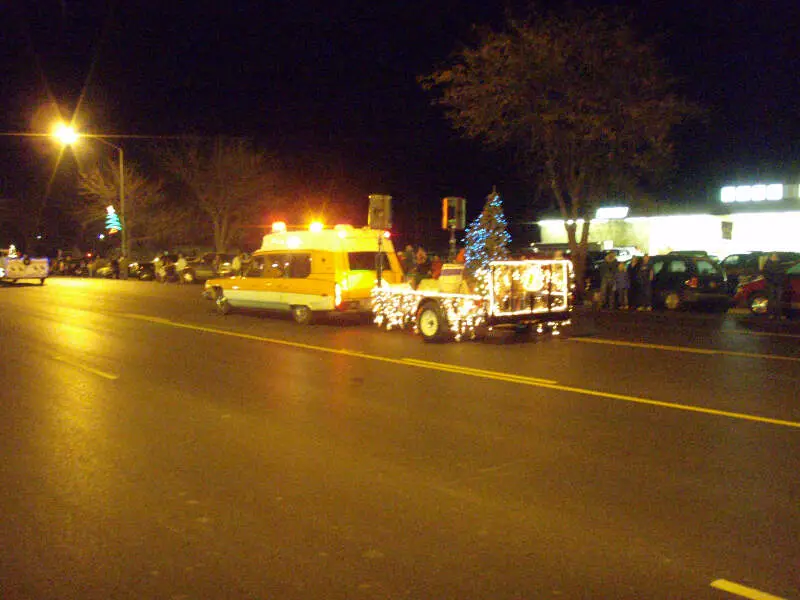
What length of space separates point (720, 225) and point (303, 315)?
25.4 meters

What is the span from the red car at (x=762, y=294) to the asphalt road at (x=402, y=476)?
19.9 ft

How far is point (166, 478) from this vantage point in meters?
6.72

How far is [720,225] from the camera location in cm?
3759

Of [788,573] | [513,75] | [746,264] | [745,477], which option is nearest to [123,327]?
[513,75]

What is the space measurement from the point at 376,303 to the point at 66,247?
6051cm

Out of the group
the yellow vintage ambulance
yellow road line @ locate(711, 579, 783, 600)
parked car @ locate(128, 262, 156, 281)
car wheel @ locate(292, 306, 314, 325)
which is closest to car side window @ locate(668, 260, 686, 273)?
the yellow vintage ambulance

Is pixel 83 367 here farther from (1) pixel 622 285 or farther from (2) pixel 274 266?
(1) pixel 622 285

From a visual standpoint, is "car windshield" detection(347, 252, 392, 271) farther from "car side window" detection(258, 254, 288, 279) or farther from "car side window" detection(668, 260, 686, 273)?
"car side window" detection(668, 260, 686, 273)

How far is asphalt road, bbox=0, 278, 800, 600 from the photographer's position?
4762 mm

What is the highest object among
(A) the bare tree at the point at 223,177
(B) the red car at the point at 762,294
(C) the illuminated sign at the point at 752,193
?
(A) the bare tree at the point at 223,177

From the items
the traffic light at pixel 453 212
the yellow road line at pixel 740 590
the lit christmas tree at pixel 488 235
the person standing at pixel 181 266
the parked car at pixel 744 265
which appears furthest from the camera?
the person standing at pixel 181 266

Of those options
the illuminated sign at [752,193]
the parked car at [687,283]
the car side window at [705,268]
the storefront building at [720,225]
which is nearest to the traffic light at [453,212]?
the parked car at [687,283]

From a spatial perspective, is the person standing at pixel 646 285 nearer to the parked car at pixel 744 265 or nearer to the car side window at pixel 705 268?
the car side window at pixel 705 268

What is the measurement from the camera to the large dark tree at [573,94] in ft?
72.7
